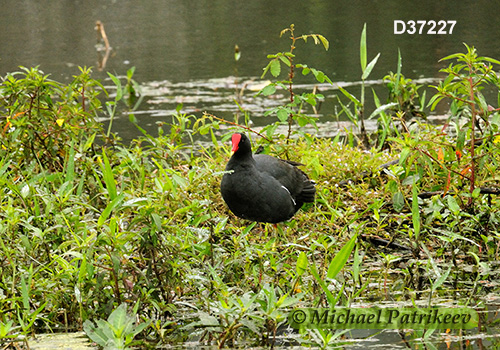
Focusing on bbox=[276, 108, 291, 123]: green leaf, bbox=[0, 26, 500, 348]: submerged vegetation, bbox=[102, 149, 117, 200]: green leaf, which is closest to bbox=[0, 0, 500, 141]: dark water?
bbox=[0, 26, 500, 348]: submerged vegetation

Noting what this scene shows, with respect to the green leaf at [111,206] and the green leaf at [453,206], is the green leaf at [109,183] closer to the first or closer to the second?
the green leaf at [111,206]

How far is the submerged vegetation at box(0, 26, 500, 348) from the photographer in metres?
2.88

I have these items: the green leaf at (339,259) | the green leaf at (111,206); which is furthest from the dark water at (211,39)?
the green leaf at (339,259)

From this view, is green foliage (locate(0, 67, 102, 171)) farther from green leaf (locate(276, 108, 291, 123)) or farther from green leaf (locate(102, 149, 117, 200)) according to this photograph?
green leaf (locate(276, 108, 291, 123))

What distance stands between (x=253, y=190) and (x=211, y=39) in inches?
283

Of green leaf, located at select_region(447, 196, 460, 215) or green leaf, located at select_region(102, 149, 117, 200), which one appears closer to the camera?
green leaf, located at select_region(102, 149, 117, 200)

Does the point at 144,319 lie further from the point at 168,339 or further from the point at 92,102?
the point at 92,102

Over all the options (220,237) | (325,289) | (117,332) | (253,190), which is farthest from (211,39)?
(117,332)

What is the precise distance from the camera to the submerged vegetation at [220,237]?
9.46 feet

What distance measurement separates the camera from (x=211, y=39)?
1073 cm

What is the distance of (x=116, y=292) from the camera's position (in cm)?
297

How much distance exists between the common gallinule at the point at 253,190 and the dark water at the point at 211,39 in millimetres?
2828

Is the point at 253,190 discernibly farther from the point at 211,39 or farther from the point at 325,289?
the point at 211,39

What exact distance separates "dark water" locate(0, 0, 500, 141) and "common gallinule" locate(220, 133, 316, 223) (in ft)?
9.28
